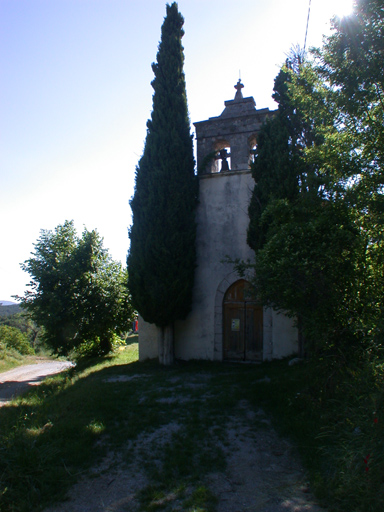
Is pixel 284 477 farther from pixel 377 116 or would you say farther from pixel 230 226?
pixel 230 226

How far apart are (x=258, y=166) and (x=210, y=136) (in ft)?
6.77

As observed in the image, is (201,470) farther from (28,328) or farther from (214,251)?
(28,328)

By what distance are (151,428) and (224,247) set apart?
18.9 ft

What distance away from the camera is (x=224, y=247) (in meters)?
10.4

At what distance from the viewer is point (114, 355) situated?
1415 cm

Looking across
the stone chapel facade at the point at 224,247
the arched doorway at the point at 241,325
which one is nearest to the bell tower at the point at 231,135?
the stone chapel facade at the point at 224,247

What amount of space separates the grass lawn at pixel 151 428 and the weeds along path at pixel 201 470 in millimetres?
23

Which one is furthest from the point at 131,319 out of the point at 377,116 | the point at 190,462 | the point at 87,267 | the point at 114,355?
the point at 377,116

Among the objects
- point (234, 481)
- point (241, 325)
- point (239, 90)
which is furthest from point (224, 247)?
point (234, 481)

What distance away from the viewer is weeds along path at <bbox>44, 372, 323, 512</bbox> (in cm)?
373

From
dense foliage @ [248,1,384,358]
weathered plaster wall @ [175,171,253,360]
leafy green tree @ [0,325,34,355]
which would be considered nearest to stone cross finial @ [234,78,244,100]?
weathered plaster wall @ [175,171,253,360]

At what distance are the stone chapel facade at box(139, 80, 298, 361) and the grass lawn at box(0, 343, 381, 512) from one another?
4.42 ft

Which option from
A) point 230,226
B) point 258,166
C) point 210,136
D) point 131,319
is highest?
point 210,136

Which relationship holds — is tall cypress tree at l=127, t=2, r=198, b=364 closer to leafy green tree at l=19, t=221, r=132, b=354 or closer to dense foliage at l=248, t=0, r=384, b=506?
leafy green tree at l=19, t=221, r=132, b=354
